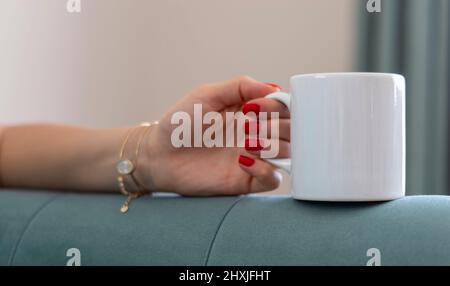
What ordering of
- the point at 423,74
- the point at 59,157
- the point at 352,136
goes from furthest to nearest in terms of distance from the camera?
the point at 423,74 → the point at 59,157 → the point at 352,136

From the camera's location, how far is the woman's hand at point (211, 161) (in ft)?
2.61

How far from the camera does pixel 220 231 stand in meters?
0.70

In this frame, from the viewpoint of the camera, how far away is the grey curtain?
160 centimetres

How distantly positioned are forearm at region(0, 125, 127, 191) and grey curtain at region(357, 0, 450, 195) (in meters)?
0.94

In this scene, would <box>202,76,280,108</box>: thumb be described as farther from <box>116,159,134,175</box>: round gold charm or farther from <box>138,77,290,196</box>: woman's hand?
<box>116,159,134,175</box>: round gold charm

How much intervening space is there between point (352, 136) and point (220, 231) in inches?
6.7

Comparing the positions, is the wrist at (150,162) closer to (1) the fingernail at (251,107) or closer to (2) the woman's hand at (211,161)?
(2) the woman's hand at (211,161)

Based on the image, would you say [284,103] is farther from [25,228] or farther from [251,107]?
[25,228]

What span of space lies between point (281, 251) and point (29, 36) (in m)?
1.21

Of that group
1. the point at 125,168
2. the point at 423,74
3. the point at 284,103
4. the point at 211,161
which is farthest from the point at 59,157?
the point at 423,74

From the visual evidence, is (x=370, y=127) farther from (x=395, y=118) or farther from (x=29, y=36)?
(x=29, y=36)

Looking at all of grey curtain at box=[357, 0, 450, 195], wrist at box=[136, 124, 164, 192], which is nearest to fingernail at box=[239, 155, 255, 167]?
wrist at box=[136, 124, 164, 192]

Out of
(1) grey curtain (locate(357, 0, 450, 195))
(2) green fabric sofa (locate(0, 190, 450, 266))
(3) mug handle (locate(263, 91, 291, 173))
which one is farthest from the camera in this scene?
(1) grey curtain (locate(357, 0, 450, 195))

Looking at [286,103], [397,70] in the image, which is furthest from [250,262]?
[397,70]
